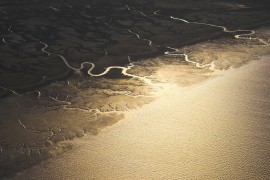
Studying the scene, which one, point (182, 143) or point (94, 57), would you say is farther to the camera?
point (94, 57)

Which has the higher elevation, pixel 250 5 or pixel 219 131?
pixel 250 5

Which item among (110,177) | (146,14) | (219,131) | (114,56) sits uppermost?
(146,14)

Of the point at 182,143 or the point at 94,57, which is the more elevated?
the point at 94,57

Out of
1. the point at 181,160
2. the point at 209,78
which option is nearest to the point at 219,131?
the point at 181,160

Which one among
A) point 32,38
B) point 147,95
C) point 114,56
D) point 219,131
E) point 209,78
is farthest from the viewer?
point 32,38

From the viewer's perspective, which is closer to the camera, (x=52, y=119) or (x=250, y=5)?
(x=52, y=119)

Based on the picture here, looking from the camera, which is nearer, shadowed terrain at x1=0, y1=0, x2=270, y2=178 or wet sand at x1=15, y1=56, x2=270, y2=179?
wet sand at x1=15, y1=56, x2=270, y2=179

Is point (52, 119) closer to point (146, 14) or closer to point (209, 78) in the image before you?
point (209, 78)

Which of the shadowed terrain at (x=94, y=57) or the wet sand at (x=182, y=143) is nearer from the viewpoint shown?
the wet sand at (x=182, y=143)
